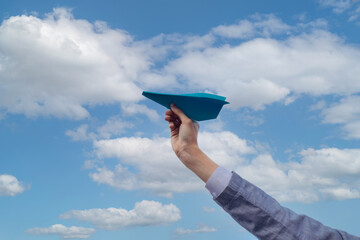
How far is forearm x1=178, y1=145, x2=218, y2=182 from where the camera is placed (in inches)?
108

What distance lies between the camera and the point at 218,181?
249 cm

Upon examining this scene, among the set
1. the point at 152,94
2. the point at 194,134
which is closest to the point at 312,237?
the point at 194,134

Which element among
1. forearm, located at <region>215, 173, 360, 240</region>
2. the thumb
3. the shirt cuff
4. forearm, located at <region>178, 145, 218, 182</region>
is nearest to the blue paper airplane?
the thumb

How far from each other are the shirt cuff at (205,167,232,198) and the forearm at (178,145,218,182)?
133 mm

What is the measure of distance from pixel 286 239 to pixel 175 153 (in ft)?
4.35

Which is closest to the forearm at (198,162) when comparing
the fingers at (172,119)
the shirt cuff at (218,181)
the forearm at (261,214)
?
the shirt cuff at (218,181)

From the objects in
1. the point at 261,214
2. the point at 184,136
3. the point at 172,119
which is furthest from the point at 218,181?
the point at 172,119

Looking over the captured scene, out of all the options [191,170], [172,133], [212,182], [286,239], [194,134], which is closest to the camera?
[286,239]

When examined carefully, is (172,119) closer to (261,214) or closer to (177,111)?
(177,111)

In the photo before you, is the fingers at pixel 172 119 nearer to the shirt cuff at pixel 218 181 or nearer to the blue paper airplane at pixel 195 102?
the blue paper airplane at pixel 195 102

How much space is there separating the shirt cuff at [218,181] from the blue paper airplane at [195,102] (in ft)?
3.06

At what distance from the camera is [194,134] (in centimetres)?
325

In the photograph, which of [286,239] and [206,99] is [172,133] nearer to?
Answer: [206,99]

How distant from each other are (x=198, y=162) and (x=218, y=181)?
16.9 inches
